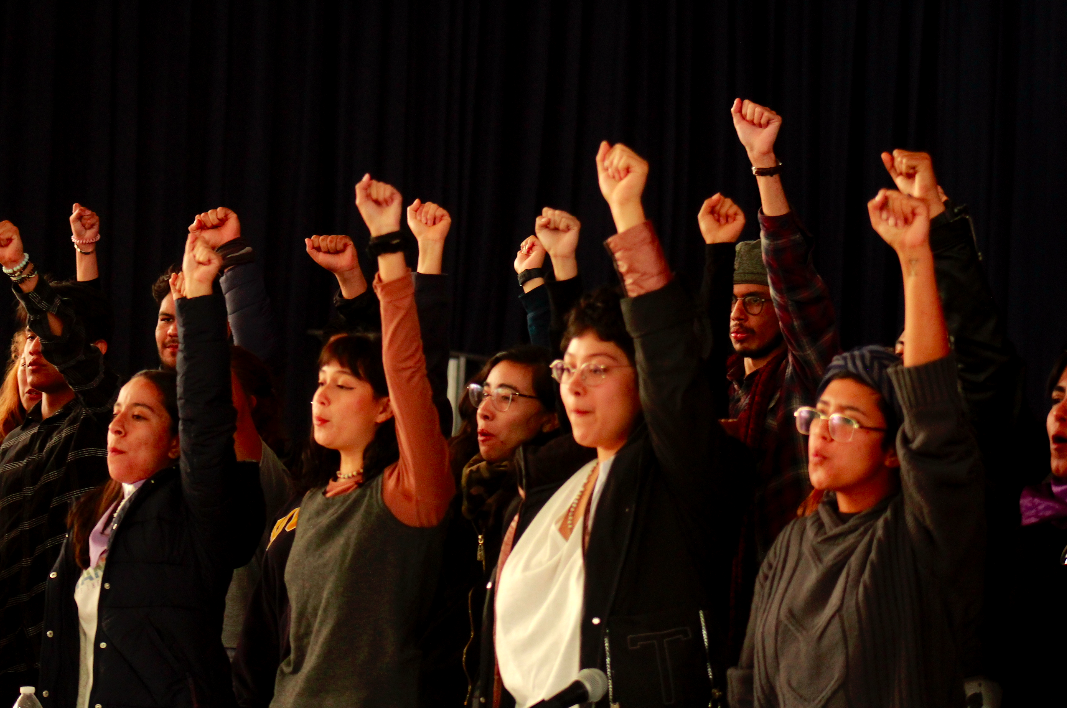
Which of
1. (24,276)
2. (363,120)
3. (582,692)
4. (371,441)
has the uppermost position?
(363,120)

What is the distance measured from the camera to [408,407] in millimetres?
2041

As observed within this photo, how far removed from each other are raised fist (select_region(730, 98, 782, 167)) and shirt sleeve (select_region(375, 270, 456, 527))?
2.11 feet

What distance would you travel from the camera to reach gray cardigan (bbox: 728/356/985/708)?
5.07ft

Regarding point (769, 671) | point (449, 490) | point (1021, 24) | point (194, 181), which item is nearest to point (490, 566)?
point (449, 490)

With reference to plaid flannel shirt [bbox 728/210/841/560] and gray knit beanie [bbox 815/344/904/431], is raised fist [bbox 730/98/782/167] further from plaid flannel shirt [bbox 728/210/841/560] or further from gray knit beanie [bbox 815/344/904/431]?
gray knit beanie [bbox 815/344/904/431]

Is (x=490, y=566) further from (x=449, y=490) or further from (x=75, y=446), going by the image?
(x=75, y=446)

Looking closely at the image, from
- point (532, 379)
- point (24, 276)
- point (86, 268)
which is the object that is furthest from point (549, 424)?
point (86, 268)

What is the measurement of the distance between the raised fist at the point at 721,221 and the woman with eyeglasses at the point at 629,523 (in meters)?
0.29

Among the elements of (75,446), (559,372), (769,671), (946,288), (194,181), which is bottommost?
(769,671)

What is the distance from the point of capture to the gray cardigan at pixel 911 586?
60.9 inches

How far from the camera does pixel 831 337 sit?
2.03 meters

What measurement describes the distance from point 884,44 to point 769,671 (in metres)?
2.39

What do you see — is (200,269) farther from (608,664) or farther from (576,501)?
(608,664)

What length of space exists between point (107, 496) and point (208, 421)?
0.40 meters
